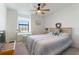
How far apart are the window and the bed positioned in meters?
0.14

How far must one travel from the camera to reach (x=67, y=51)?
1410mm

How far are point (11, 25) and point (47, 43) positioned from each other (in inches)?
23.5

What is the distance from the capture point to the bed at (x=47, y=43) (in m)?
1.36

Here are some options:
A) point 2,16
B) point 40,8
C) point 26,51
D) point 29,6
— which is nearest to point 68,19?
point 40,8

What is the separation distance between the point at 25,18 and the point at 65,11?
61 cm

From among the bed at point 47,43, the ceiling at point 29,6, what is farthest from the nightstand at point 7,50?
the ceiling at point 29,6

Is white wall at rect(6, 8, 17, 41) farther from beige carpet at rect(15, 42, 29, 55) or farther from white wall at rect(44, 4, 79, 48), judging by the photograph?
white wall at rect(44, 4, 79, 48)

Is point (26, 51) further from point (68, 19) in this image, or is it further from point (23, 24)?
point (68, 19)

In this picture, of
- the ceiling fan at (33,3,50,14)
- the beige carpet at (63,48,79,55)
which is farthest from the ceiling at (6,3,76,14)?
the beige carpet at (63,48,79,55)

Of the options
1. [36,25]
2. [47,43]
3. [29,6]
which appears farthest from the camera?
[36,25]

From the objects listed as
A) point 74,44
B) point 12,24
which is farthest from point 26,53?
point 74,44

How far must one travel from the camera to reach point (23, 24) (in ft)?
5.09

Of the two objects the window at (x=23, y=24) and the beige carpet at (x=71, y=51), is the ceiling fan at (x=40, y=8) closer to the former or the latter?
the window at (x=23, y=24)

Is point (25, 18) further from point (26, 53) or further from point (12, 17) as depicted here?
point (26, 53)
